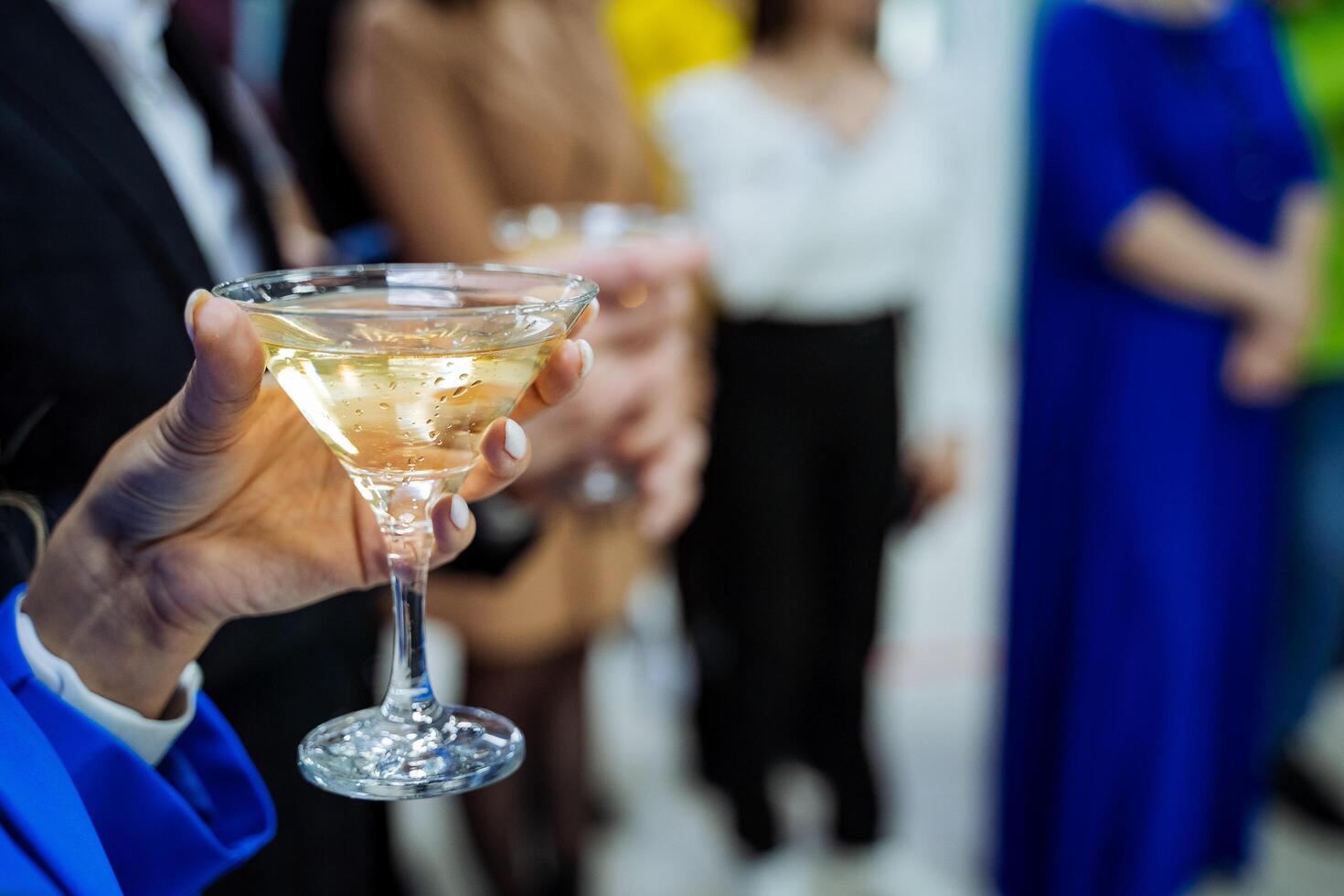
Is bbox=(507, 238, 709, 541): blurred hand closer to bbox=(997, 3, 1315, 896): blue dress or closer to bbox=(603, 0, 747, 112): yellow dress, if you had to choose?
bbox=(997, 3, 1315, 896): blue dress

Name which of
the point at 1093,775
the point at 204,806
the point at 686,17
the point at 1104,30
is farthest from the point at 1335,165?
the point at 204,806

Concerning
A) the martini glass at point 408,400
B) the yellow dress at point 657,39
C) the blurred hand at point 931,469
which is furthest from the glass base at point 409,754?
the yellow dress at point 657,39

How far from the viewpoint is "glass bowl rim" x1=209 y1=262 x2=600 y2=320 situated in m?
0.50

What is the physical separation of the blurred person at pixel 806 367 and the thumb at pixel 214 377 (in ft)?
4.74

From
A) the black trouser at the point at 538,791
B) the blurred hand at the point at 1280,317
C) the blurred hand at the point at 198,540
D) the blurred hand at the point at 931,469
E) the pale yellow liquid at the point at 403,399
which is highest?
the pale yellow liquid at the point at 403,399

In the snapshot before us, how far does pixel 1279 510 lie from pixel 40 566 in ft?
6.62

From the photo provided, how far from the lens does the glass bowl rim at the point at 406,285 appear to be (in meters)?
0.50

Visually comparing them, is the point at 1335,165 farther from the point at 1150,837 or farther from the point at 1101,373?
the point at 1150,837

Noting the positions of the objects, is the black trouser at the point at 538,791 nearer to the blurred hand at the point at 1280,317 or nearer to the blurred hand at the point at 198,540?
the blurred hand at the point at 1280,317

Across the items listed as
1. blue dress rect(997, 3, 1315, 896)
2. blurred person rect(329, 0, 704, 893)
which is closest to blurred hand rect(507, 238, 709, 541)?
blurred person rect(329, 0, 704, 893)

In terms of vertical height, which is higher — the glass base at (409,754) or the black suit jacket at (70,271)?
the black suit jacket at (70,271)

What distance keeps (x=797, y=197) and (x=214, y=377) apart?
1.53 meters

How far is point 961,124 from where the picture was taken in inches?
80.7

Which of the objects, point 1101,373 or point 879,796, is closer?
point 1101,373
